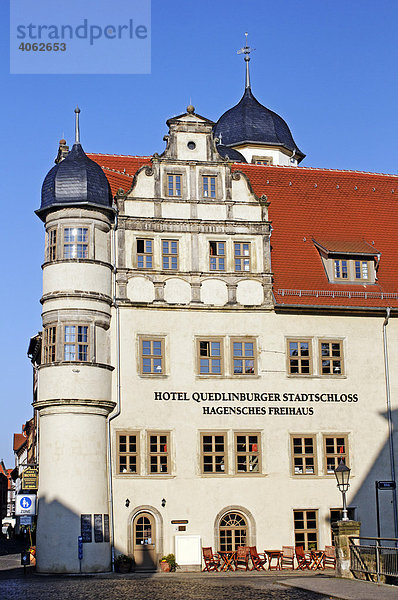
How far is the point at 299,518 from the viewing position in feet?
110

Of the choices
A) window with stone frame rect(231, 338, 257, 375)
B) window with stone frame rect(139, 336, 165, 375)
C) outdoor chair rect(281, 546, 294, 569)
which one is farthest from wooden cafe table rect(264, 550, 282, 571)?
window with stone frame rect(139, 336, 165, 375)

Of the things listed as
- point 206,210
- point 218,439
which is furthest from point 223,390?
point 206,210

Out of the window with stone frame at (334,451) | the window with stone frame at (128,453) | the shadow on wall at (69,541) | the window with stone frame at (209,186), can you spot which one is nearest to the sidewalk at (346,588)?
the shadow on wall at (69,541)

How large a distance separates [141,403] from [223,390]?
295cm

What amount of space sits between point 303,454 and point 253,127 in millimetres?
20831

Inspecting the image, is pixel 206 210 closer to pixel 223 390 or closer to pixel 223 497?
pixel 223 390

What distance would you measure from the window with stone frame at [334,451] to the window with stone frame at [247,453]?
2475 mm

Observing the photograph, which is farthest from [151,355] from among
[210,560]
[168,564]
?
[210,560]

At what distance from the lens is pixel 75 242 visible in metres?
33.6

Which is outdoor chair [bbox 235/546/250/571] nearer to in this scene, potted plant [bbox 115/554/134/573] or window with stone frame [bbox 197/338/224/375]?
potted plant [bbox 115/554/134/573]

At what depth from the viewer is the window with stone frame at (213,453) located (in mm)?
33219

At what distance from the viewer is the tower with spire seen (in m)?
48.9

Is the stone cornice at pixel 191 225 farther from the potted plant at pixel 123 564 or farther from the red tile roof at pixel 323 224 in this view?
the potted plant at pixel 123 564

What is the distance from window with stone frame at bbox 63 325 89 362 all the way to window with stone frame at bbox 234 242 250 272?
6104 mm
